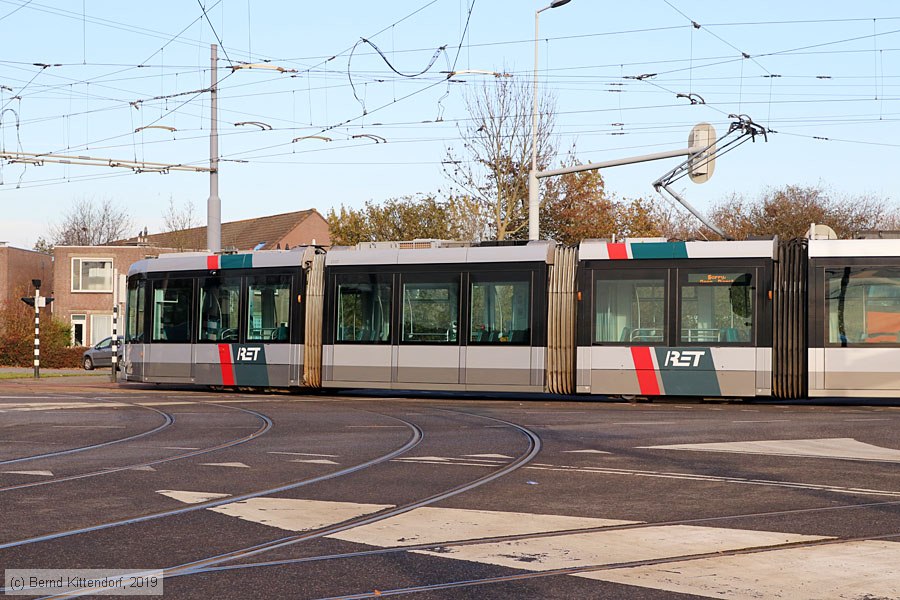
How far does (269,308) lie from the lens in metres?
24.0

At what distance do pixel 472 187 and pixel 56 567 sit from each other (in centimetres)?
3617

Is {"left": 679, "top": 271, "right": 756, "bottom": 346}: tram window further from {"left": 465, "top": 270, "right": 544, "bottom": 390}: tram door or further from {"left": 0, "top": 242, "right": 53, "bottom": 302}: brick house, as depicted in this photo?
{"left": 0, "top": 242, "right": 53, "bottom": 302}: brick house

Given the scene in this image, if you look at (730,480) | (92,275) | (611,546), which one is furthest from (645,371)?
(92,275)

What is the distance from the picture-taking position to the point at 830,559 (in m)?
6.57

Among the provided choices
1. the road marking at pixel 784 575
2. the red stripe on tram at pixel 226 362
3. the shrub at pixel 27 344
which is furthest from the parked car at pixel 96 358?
the road marking at pixel 784 575

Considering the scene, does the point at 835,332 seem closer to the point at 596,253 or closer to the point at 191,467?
the point at 596,253

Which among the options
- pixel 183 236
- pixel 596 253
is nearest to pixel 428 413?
pixel 596 253

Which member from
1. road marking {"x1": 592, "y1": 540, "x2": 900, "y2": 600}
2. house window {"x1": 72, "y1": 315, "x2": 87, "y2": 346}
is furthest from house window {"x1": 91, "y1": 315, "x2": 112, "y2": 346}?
road marking {"x1": 592, "y1": 540, "x2": 900, "y2": 600}

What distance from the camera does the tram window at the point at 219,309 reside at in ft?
79.8

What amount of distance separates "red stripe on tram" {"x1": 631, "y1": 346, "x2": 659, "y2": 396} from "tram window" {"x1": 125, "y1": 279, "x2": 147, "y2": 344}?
11.5m

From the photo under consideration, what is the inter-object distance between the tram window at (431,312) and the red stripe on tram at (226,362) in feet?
14.0

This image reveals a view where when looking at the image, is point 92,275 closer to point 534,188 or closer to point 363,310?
point 534,188

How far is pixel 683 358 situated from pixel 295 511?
43.9ft

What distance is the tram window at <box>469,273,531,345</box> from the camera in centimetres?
2158
